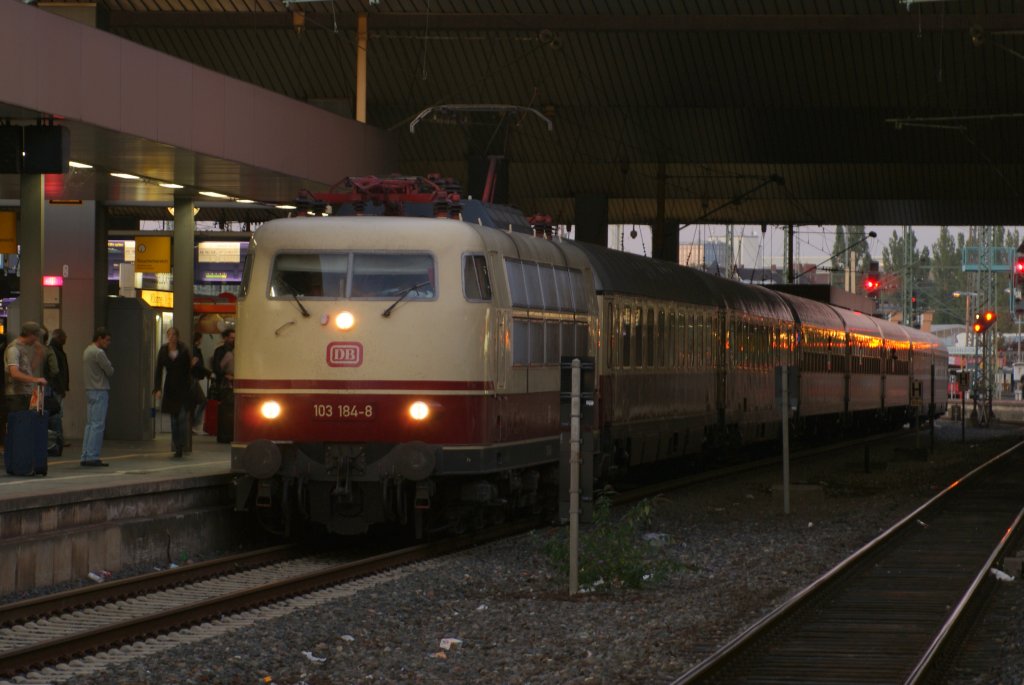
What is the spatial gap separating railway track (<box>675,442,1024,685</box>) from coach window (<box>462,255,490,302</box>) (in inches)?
171

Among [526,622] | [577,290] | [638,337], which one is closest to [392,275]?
[577,290]

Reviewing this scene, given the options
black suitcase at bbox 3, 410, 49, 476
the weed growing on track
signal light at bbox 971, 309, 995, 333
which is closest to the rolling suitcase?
black suitcase at bbox 3, 410, 49, 476

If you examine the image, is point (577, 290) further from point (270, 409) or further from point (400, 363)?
point (270, 409)

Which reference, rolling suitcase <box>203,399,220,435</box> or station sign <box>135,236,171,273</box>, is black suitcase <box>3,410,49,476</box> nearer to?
rolling suitcase <box>203,399,220,435</box>

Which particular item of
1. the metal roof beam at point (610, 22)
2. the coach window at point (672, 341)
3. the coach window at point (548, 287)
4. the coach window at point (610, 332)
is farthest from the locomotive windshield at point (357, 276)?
the metal roof beam at point (610, 22)

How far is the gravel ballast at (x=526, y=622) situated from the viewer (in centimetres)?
1140

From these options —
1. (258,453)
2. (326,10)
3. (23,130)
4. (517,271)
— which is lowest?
(258,453)

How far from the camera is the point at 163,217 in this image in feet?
155

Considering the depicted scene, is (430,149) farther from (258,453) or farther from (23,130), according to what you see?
(258,453)

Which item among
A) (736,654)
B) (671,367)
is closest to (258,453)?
(736,654)

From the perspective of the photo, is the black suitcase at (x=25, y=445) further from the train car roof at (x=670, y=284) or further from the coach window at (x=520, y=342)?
the train car roof at (x=670, y=284)

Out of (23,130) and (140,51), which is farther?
(140,51)

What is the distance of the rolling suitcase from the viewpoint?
29531mm

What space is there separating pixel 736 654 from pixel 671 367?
609 inches
